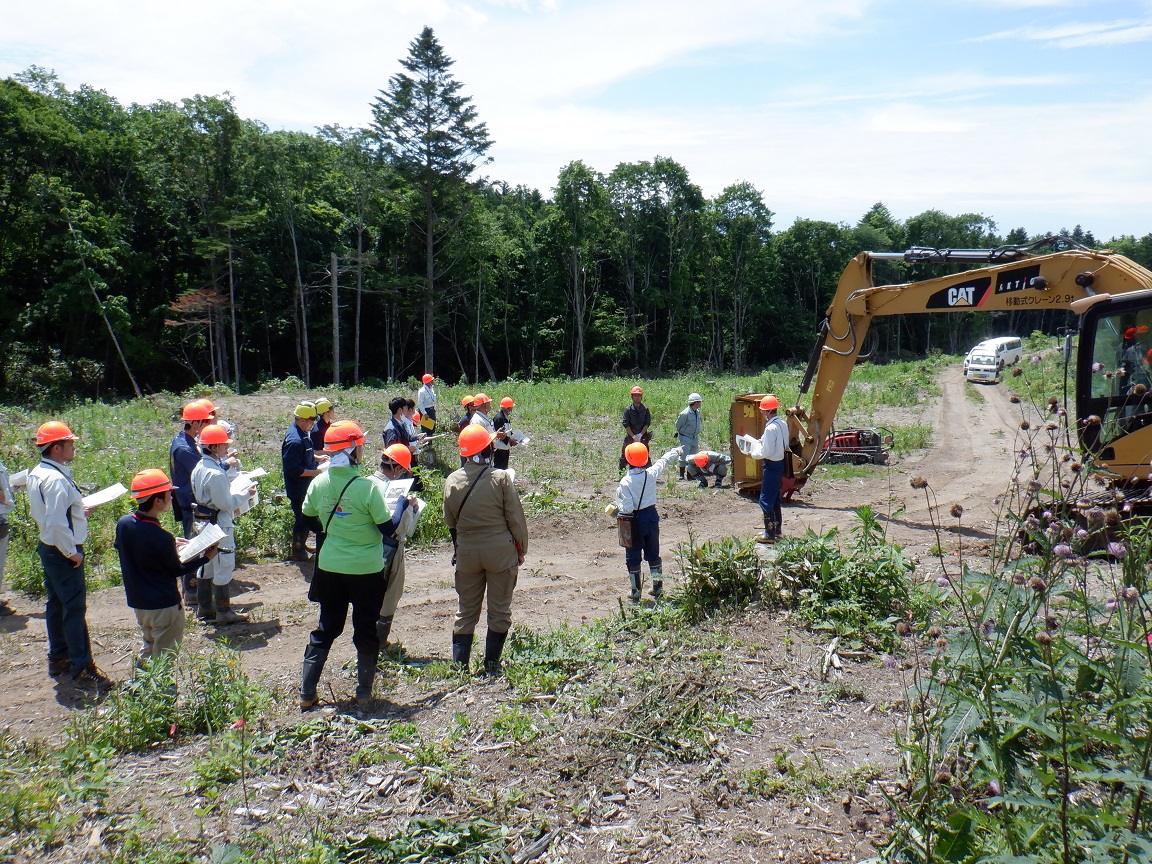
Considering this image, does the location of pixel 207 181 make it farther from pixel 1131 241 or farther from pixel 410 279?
pixel 1131 241

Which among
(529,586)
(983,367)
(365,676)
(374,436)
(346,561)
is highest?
(983,367)

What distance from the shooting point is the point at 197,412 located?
768 cm

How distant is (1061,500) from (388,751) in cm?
379

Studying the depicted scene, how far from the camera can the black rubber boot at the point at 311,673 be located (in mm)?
→ 5547

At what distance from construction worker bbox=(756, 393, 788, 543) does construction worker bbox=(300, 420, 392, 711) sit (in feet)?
18.2

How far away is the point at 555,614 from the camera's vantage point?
8.15 m

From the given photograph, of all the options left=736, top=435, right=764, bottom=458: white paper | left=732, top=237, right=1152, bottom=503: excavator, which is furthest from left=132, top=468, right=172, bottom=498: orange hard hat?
left=736, top=435, right=764, bottom=458: white paper

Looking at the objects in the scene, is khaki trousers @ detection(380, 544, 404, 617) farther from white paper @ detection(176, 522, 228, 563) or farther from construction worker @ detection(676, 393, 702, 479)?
construction worker @ detection(676, 393, 702, 479)

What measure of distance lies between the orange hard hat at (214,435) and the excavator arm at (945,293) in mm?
8391

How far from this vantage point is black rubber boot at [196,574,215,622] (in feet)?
25.5

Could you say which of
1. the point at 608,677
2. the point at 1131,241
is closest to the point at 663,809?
the point at 608,677

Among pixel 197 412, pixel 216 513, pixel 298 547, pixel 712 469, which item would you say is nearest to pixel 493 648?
pixel 216 513

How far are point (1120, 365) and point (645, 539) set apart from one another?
5.25 m

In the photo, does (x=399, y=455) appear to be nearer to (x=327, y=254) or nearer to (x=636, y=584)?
(x=636, y=584)
